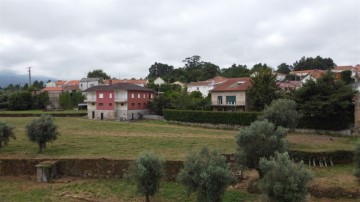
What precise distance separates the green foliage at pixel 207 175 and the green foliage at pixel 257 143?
3.12 m

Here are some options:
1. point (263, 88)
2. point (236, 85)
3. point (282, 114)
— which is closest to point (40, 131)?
point (282, 114)

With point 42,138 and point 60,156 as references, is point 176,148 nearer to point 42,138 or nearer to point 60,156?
point 60,156

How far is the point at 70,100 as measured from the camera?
276 feet

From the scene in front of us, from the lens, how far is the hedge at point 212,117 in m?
47.8

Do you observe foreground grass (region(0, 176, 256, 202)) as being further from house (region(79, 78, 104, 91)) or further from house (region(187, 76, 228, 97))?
house (region(79, 78, 104, 91))

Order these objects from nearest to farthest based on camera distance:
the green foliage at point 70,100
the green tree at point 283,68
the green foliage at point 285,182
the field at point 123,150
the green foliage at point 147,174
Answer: the green foliage at point 285,182 → the green foliage at point 147,174 → the field at point 123,150 → the green foliage at point 70,100 → the green tree at point 283,68

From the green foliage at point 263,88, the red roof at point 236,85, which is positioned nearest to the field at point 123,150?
the green foliage at point 263,88

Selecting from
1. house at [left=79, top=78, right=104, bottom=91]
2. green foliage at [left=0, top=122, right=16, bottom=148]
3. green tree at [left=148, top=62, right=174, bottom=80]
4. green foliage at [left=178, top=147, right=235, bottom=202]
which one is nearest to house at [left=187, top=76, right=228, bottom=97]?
house at [left=79, top=78, right=104, bottom=91]

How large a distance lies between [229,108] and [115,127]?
70.7 feet

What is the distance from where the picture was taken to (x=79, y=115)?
224 ft

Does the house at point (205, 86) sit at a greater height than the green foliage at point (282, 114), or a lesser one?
greater

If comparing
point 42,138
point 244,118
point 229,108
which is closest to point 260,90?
point 244,118

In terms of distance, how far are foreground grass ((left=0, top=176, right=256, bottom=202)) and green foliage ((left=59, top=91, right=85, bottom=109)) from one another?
5744 centimetres

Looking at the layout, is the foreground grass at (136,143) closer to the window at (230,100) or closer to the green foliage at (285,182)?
the green foliage at (285,182)
